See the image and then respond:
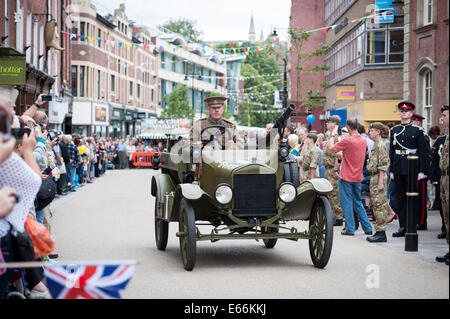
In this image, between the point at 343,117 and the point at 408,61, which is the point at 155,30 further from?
the point at 408,61

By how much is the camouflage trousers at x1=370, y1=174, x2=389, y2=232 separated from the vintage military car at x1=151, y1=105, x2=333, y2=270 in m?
2.64

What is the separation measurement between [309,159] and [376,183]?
10.1 feet

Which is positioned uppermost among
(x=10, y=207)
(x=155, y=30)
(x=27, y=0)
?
(x=155, y=30)

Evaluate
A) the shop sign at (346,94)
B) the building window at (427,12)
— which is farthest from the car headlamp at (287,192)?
the shop sign at (346,94)

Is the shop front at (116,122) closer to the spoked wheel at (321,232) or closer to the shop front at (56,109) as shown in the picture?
the shop front at (56,109)

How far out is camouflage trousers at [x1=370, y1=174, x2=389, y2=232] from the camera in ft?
37.7

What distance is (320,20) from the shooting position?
5359 cm

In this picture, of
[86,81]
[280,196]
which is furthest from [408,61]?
[86,81]

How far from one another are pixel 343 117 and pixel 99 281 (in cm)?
3251

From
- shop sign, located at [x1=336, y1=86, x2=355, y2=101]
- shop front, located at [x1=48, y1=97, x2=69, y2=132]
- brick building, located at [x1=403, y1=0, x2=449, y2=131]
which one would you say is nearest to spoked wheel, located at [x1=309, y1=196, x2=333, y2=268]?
brick building, located at [x1=403, y1=0, x2=449, y2=131]

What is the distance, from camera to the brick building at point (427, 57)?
74.1ft

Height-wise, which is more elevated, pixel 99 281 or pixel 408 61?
pixel 408 61

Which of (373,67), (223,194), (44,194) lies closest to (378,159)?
(223,194)
